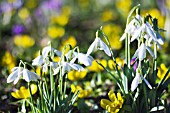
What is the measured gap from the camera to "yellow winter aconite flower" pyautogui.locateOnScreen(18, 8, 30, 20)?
5.67m

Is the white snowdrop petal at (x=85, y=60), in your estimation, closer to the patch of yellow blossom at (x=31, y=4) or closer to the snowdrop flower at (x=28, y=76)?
the snowdrop flower at (x=28, y=76)

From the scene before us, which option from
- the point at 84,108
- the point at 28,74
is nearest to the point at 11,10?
the point at 84,108

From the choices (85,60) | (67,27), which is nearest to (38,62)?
(85,60)

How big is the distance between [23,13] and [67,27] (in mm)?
694

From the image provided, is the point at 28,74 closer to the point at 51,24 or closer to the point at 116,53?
the point at 116,53

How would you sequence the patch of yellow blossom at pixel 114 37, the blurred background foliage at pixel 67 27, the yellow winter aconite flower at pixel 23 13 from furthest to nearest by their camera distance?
the yellow winter aconite flower at pixel 23 13, the patch of yellow blossom at pixel 114 37, the blurred background foliage at pixel 67 27

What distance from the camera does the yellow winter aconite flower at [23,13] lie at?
5670 millimetres

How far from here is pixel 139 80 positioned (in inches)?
77.6

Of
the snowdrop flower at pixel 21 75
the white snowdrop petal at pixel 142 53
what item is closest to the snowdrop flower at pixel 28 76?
the snowdrop flower at pixel 21 75

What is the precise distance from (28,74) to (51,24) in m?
3.46

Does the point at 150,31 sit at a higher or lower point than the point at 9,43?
lower

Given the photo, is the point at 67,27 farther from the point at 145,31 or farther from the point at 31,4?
the point at 145,31

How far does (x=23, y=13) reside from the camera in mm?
5770

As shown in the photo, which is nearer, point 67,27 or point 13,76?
point 13,76
